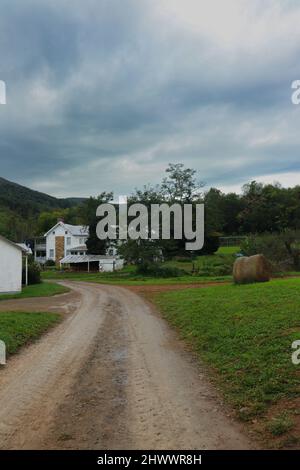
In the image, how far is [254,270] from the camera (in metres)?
21.4

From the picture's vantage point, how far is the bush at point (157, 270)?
4147cm

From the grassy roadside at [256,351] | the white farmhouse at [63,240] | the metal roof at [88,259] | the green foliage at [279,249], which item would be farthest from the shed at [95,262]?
the grassy roadside at [256,351]

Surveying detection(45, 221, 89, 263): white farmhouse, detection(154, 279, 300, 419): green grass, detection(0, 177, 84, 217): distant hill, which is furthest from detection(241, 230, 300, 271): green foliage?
detection(0, 177, 84, 217): distant hill

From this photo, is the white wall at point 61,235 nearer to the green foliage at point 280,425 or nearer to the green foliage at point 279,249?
the green foliage at point 279,249

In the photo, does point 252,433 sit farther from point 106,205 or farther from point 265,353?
point 106,205

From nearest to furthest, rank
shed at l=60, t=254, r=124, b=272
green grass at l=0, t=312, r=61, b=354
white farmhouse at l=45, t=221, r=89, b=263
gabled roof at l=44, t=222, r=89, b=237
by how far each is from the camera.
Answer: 1. green grass at l=0, t=312, r=61, b=354
2. shed at l=60, t=254, r=124, b=272
3. white farmhouse at l=45, t=221, r=89, b=263
4. gabled roof at l=44, t=222, r=89, b=237

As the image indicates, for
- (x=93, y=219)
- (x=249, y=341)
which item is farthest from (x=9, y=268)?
(x=93, y=219)

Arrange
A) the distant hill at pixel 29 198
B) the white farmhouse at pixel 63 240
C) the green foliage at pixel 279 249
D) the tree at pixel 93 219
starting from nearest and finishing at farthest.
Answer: the green foliage at pixel 279 249 < the tree at pixel 93 219 < the white farmhouse at pixel 63 240 < the distant hill at pixel 29 198

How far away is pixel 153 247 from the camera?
45281 millimetres

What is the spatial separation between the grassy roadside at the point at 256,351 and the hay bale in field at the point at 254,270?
582 centimetres

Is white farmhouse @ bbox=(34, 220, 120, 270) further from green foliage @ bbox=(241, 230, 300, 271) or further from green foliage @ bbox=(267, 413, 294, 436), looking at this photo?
green foliage @ bbox=(267, 413, 294, 436)

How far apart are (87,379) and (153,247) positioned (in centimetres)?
3775

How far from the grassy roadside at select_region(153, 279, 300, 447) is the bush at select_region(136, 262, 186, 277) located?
2578cm

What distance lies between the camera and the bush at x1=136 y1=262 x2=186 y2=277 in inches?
1633
